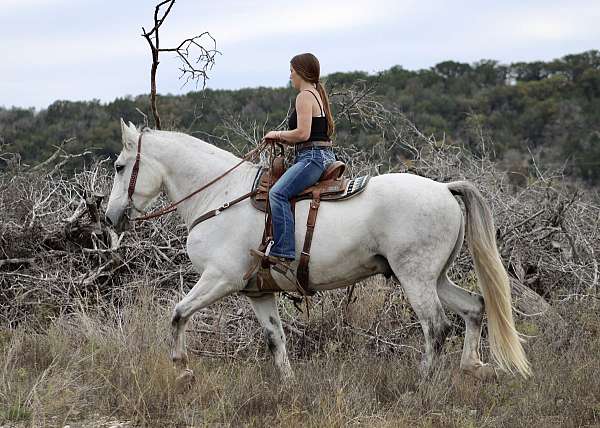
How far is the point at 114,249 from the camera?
8.64 m

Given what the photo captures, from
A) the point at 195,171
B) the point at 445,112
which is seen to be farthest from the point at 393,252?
the point at 445,112

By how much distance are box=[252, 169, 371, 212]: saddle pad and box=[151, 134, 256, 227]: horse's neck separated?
12.6 inches

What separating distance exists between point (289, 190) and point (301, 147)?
0.39 meters

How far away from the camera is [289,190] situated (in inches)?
244

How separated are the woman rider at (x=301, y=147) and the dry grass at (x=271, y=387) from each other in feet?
3.38

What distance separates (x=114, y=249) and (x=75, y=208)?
4.44ft

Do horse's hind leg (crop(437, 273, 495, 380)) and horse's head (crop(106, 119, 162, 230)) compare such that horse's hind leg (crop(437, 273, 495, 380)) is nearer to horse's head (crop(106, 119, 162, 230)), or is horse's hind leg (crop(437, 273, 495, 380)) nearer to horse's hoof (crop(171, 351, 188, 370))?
horse's hoof (crop(171, 351, 188, 370))

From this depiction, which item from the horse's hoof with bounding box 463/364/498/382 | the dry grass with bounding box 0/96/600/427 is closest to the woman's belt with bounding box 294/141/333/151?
the dry grass with bounding box 0/96/600/427

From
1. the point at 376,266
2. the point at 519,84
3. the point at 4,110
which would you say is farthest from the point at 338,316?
the point at 519,84

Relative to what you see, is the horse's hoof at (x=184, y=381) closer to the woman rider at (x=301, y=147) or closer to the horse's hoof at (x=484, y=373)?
the woman rider at (x=301, y=147)

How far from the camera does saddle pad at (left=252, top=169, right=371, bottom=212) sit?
621 centimetres

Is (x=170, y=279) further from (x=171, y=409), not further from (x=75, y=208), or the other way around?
(x=171, y=409)

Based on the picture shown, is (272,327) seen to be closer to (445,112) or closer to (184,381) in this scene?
(184,381)

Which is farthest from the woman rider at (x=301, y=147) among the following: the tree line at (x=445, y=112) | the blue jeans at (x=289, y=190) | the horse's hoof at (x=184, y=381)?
the tree line at (x=445, y=112)
